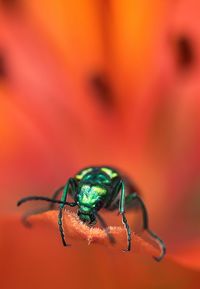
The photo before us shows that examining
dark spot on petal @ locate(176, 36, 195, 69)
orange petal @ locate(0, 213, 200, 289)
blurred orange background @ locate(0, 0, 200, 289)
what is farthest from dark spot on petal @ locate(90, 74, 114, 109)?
orange petal @ locate(0, 213, 200, 289)

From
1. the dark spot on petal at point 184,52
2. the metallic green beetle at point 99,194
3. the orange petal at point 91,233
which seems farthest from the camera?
the dark spot on petal at point 184,52

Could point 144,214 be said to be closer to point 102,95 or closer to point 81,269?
point 81,269

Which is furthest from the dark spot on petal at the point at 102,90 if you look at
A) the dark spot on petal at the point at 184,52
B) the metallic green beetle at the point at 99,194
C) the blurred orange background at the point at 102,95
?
the metallic green beetle at the point at 99,194

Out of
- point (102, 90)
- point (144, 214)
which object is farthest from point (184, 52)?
point (144, 214)

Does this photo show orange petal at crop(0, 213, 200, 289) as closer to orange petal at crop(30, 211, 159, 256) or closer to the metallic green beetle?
orange petal at crop(30, 211, 159, 256)

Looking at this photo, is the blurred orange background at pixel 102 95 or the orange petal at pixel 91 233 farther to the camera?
the blurred orange background at pixel 102 95

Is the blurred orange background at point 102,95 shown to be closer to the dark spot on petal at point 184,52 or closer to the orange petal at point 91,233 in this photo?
the dark spot on petal at point 184,52
